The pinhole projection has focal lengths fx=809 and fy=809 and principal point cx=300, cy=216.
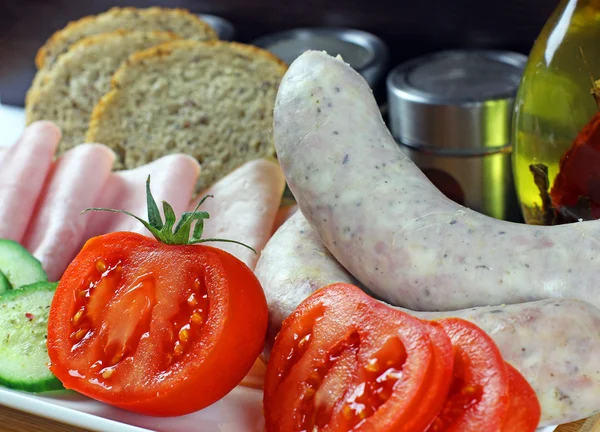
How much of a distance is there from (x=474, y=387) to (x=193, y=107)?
1.50m

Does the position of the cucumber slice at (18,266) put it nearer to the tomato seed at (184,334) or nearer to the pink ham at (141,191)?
the pink ham at (141,191)

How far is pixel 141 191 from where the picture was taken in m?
1.97

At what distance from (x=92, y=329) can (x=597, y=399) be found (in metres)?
0.76

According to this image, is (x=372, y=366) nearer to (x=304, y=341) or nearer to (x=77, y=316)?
(x=304, y=341)

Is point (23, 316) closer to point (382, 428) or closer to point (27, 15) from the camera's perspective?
point (382, 428)

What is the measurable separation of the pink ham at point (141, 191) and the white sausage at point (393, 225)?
0.52 meters

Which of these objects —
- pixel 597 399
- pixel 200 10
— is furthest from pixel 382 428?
pixel 200 10

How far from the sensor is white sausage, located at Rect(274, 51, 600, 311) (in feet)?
4.09

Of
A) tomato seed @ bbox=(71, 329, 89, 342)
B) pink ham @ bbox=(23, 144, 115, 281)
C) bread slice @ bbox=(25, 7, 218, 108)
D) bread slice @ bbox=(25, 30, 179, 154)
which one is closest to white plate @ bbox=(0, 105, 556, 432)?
tomato seed @ bbox=(71, 329, 89, 342)

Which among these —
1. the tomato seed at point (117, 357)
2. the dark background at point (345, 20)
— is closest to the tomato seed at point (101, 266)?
the tomato seed at point (117, 357)

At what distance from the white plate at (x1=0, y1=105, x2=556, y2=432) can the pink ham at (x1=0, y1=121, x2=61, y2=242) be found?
64 cm

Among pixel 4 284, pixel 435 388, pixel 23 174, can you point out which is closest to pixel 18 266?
pixel 4 284

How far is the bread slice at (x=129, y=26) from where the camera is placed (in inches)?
107

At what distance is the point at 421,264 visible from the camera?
1.30m
